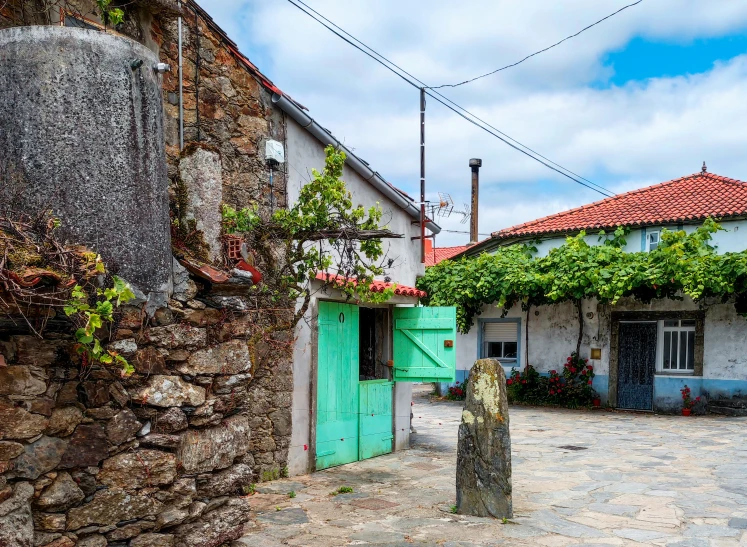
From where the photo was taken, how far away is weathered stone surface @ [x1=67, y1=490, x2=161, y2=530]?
11.7 feet

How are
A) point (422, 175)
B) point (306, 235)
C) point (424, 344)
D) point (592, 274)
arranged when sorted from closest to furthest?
point (306, 235)
point (424, 344)
point (422, 175)
point (592, 274)

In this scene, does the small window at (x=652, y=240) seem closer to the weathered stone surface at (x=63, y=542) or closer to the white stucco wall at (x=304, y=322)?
the white stucco wall at (x=304, y=322)

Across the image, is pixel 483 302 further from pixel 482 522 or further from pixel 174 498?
pixel 174 498

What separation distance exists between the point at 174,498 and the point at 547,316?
15513 mm

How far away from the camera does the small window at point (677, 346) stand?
16.2 m

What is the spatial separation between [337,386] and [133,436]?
18.1ft

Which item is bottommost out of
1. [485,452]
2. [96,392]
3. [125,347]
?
[485,452]

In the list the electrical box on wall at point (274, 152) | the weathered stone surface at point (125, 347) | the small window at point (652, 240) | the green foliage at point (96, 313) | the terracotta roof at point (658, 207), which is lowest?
the weathered stone surface at point (125, 347)

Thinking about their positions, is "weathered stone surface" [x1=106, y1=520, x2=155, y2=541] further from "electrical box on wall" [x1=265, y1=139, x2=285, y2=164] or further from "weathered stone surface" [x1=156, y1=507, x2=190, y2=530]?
"electrical box on wall" [x1=265, y1=139, x2=285, y2=164]

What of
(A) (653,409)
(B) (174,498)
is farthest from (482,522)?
(A) (653,409)

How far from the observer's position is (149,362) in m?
3.93

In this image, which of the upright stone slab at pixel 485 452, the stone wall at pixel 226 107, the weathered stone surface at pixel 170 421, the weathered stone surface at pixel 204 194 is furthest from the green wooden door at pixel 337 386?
the weathered stone surface at pixel 170 421

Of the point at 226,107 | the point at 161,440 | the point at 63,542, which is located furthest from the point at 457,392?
the point at 63,542

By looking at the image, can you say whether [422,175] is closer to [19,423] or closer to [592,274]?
[592,274]
